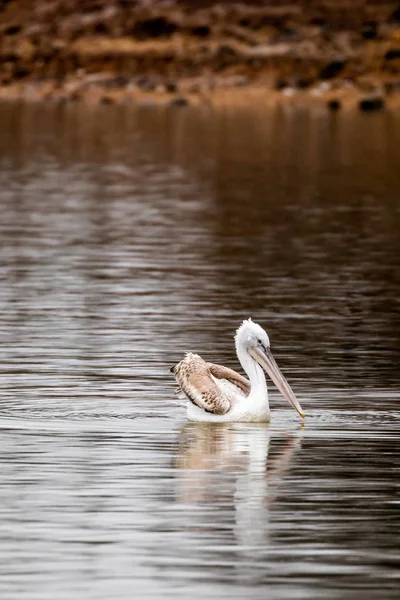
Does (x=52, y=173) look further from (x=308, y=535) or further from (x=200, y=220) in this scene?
(x=308, y=535)

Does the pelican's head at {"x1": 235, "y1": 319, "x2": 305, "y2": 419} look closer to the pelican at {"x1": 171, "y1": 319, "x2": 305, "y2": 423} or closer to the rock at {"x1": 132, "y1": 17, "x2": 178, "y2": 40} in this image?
the pelican at {"x1": 171, "y1": 319, "x2": 305, "y2": 423}

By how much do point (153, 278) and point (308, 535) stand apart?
15.8 m

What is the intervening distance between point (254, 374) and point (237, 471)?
6.79 feet

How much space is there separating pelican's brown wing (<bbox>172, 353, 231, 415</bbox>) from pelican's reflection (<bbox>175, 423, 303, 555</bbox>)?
20cm

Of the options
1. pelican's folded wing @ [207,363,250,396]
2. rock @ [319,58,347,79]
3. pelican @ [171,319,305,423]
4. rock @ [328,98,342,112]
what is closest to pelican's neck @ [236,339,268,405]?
pelican @ [171,319,305,423]

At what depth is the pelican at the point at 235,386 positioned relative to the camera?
51.1 ft

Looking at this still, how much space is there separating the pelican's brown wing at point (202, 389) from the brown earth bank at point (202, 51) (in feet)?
287

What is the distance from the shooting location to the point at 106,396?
17.0 meters

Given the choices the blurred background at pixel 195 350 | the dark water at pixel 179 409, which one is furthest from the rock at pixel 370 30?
the dark water at pixel 179 409

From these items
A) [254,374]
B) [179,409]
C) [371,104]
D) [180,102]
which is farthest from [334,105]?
[254,374]

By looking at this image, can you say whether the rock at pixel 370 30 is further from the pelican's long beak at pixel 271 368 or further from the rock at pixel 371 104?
the pelican's long beak at pixel 271 368

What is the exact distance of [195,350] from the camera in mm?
20000

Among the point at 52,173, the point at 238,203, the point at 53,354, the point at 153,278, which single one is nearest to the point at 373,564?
the point at 53,354

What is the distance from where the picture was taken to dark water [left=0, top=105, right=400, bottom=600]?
11.2 meters
